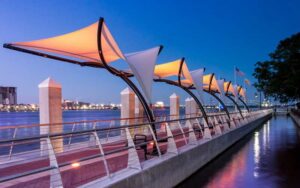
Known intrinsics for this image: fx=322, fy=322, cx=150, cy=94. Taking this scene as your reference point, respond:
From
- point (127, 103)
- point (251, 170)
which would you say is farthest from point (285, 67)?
point (251, 170)

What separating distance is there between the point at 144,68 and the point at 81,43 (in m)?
2.42

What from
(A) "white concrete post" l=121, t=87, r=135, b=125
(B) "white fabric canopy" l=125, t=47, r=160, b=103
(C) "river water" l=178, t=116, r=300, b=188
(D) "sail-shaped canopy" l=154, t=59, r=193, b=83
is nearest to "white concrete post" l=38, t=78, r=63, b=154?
(B) "white fabric canopy" l=125, t=47, r=160, b=103

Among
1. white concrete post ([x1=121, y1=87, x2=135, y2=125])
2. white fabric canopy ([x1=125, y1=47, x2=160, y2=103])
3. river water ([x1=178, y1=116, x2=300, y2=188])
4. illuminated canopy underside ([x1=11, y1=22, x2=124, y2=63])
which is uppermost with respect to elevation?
illuminated canopy underside ([x1=11, y1=22, x2=124, y2=63])

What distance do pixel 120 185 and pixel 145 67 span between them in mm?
6241

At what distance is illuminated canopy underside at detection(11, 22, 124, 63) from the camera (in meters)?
9.66

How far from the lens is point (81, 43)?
10.4m

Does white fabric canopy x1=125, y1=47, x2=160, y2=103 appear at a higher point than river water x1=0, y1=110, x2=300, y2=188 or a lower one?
higher

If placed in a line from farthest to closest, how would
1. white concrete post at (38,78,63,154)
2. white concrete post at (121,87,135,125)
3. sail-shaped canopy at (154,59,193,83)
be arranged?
1. white concrete post at (121,87,135,125)
2. sail-shaped canopy at (154,59,193,83)
3. white concrete post at (38,78,63,154)

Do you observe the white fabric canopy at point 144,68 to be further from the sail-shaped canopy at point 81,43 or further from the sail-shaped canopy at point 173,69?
the sail-shaped canopy at point 173,69

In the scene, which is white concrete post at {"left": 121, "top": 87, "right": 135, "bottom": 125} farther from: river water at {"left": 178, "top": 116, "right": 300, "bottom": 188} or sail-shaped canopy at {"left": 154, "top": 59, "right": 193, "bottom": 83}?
river water at {"left": 178, "top": 116, "right": 300, "bottom": 188}

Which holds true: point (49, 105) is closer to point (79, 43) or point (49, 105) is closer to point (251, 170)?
point (79, 43)

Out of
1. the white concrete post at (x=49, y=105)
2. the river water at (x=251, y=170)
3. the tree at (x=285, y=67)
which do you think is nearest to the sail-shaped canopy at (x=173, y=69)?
the river water at (x=251, y=170)

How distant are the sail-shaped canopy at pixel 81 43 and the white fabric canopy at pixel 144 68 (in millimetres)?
734

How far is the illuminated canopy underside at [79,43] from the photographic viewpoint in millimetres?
9656
